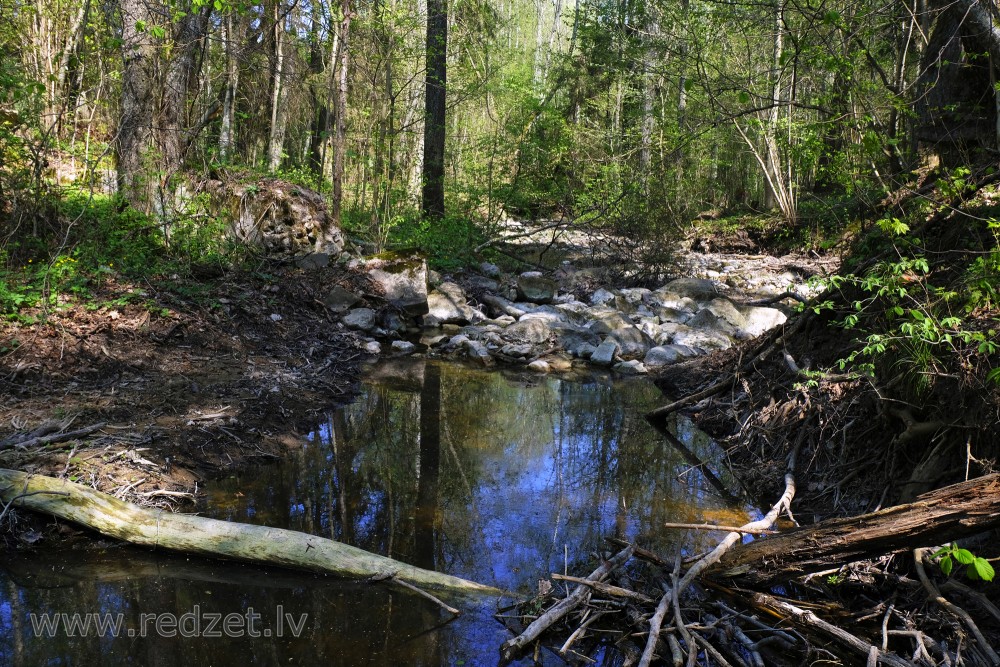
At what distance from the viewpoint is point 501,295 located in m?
11.7

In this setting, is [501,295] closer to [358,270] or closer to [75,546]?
[358,270]

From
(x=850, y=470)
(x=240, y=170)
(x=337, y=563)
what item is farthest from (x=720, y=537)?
(x=240, y=170)

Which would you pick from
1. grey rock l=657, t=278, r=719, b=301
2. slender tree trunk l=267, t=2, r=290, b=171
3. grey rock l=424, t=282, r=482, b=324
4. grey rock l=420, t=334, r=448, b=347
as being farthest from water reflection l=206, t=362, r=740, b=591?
slender tree trunk l=267, t=2, r=290, b=171

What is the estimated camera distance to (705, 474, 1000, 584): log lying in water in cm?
300

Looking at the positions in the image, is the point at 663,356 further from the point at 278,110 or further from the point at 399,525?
the point at 278,110

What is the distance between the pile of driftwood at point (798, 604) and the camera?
3008 millimetres

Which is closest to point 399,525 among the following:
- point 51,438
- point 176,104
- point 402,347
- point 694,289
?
point 51,438

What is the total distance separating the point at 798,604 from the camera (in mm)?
3434

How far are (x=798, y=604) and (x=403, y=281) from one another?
24.6ft

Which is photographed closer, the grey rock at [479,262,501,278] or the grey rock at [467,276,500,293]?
the grey rock at [467,276,500,293]

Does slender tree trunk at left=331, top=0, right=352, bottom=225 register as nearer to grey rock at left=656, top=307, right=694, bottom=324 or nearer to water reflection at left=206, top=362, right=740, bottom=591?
water reflection at left=206, top=362, right=740, bottom=591

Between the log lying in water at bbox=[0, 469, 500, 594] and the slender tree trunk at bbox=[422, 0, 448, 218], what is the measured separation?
1033 cm

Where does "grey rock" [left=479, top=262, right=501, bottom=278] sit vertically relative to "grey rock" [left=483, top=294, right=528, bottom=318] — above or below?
above

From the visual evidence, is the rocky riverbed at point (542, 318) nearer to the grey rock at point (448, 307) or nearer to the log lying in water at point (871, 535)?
the grey rock at point (448, 307)
